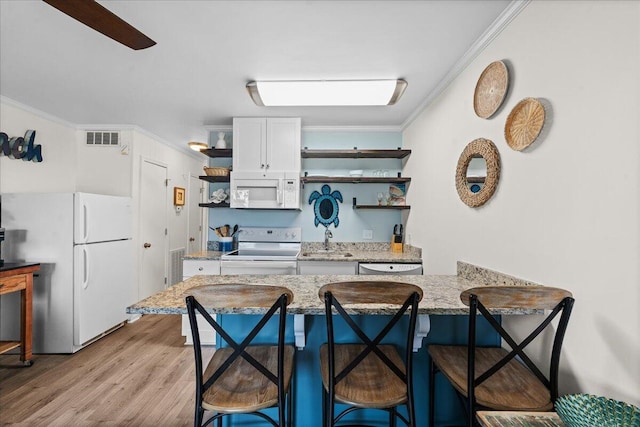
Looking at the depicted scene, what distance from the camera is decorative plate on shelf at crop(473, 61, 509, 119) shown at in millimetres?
1675

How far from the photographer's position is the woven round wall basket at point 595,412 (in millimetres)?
831

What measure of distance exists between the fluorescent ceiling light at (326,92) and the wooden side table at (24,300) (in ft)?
8.16

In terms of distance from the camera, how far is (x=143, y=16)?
66.3 inches

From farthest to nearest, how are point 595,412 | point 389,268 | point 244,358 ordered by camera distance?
point 389,268 < point 244,358 < point 595,412

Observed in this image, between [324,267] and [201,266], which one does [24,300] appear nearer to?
[201,266]

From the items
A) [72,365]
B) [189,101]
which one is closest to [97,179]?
[189,101]

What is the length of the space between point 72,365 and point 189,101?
104 inches

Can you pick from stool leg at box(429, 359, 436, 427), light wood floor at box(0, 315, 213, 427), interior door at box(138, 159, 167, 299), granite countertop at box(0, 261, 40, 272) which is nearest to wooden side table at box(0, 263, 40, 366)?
granite countertop at box(0, 261, 40, 272)

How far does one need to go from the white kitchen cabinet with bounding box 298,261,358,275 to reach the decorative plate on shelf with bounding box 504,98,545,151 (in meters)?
1.82

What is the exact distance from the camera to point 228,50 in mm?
2023

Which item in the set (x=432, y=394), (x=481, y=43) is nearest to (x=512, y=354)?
(x=432, y=394)

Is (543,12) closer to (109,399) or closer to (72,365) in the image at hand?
(109,399)

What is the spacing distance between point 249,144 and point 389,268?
202 centimetres

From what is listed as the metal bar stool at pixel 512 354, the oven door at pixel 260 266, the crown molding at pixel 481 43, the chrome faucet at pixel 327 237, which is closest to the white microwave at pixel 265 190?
the chrome faucet at pixel 327 237
